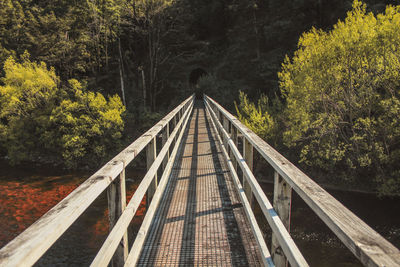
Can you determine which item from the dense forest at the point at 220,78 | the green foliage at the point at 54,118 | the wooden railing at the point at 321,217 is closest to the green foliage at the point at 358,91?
the dense forest at the point at 220,78

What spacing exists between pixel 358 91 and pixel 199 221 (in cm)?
1678

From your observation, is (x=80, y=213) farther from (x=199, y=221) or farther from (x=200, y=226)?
(x=199, y=221)

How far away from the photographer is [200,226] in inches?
133

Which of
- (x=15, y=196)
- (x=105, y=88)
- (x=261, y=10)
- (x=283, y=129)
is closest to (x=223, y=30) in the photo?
(x=261, y=10)

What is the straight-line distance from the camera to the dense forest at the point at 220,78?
16422mm

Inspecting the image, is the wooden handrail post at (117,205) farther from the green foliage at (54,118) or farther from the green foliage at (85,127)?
the green foliage at (54,118)

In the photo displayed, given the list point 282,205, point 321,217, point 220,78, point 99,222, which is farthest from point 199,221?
point 220,78

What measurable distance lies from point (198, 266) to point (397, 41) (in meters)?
17.2

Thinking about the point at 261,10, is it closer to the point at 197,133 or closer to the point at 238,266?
the point at 197,133

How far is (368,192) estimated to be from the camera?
1902 centimetres

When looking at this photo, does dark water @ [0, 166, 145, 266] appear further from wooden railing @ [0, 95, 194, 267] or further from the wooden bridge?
wooden railing @ [0, 95, 194, 267]

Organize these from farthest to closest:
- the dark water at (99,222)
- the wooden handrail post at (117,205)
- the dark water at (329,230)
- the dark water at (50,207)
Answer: the dark water at (50,207), the dark water at (99,222), the dark water at (329,230), the wooden handrail post at (117,205)

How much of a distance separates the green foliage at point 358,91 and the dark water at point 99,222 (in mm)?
1704

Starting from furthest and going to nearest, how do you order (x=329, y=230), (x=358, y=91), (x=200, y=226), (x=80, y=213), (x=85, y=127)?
(x=85, y=127) < (x=358, y=91) < (x=329, y=230) < (x=200, y=226) < (x=80, y=213)
